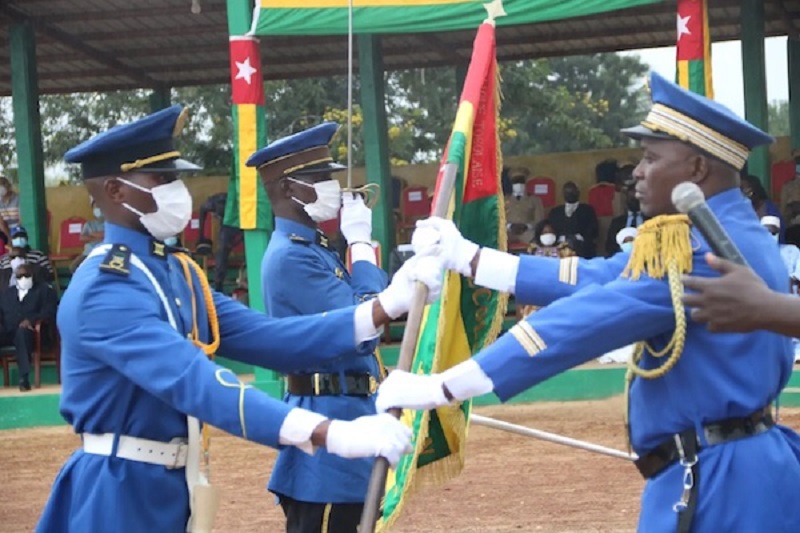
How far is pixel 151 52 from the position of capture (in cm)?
2083

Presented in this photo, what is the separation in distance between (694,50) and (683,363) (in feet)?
31.3

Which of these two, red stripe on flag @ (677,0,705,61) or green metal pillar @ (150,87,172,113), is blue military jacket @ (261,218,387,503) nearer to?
red stripe on flag @ (677,0,705,61)

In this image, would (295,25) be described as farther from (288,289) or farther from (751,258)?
(751,258)

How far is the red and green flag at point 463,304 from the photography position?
17.1ft

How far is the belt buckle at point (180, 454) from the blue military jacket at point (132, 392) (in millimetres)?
18

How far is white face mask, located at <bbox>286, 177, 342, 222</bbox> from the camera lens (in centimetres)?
605

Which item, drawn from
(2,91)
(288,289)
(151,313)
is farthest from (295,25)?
(2,91)

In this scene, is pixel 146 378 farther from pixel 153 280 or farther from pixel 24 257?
pixel 24 257

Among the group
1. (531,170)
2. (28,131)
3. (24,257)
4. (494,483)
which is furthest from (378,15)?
(531,170)

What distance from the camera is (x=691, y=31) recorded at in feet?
42.5

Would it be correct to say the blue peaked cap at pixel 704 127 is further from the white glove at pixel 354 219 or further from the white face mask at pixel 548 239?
the white face mask at pixel 548 239

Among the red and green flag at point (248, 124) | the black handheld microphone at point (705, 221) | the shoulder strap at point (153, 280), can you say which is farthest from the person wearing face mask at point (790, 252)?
the black handheld microphone at point (705, 221)

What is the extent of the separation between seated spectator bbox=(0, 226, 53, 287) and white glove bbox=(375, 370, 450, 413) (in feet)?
43.3

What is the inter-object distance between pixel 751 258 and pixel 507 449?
7.59m
